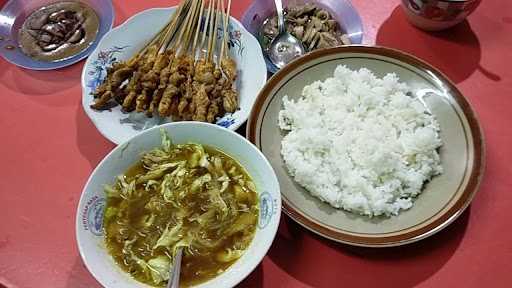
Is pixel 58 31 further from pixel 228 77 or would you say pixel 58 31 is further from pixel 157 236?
pixel 157 236

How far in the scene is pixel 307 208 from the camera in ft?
4.74

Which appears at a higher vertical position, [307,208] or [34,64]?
[34,64]

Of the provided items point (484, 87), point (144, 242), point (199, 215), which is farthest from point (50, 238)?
point (484, 87)

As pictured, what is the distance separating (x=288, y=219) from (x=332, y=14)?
88 cm

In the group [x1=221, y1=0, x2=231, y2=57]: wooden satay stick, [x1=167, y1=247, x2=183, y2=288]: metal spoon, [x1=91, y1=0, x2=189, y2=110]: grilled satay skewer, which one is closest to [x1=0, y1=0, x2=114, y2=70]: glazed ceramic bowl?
[x1=91, y1=0, x2=189, y2=110]: grilled satay skewer

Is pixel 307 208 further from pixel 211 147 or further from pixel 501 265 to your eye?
pixel 501 265

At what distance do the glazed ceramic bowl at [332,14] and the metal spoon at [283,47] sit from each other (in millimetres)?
42

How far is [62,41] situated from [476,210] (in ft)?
5.35

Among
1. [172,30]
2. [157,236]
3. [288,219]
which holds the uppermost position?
[172,30]

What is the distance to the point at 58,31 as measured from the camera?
1973 millimetres

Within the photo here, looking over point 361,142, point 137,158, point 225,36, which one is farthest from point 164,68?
point 361,142

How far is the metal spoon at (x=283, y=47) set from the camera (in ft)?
6.13

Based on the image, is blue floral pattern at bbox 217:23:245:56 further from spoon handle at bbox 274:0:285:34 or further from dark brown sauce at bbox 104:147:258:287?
dark brown sauce at bbox 104:147:258:287

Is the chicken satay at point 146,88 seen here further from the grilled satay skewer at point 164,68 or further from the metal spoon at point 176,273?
the metal spoon at point 176,273
